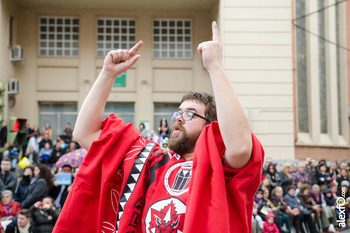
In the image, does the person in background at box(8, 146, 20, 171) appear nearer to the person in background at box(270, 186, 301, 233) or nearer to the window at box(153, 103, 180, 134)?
the window at box(153, 103, 180, 134)

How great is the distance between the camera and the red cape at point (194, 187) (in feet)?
6.39

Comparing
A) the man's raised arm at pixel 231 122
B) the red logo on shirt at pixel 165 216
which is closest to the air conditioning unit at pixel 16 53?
the red logo on shirt at pixel 165 216

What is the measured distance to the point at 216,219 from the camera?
190 cm

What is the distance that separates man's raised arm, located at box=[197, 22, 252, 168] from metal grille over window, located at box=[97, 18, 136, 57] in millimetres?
16770

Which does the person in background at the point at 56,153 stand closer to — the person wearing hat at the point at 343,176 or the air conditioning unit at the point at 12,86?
the air conditioning unit at the point at 12,86

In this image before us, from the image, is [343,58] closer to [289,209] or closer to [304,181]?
[304,181]

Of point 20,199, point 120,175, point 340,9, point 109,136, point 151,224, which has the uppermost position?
point 340,9

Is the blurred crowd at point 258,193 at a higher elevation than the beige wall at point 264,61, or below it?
below

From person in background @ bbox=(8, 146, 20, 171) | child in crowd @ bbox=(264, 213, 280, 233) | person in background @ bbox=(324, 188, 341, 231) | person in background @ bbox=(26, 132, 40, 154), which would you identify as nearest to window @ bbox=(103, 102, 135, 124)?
person in background @ bbox=(26, 132, 40, 154)

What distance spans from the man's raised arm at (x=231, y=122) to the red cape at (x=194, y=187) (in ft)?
0.26

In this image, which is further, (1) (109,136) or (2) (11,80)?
(2) (11,80)

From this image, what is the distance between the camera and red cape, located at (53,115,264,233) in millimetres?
1948

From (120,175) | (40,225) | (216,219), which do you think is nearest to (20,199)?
(40,225)

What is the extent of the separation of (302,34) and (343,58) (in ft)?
12.0
